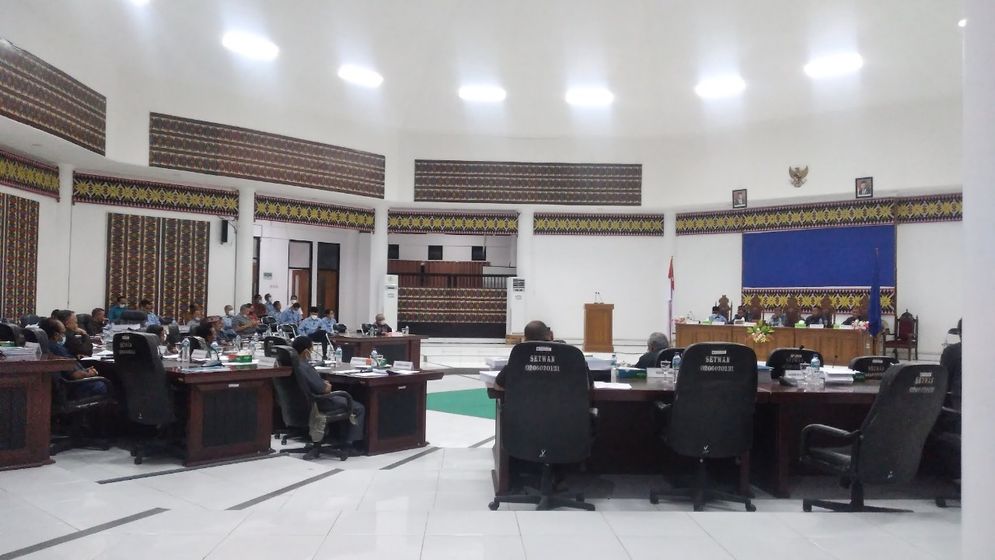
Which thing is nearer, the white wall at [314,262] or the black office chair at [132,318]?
the black office chair at [132,318]

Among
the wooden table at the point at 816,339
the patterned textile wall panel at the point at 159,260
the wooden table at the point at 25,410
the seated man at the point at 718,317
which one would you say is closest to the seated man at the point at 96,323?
the patterned textile wall panel at the point at 159,260

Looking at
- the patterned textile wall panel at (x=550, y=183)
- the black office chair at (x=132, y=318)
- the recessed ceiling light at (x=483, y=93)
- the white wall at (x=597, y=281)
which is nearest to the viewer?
the black office chair at (x=132, y=318)

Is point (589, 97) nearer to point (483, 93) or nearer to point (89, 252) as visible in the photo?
point (483, 93)

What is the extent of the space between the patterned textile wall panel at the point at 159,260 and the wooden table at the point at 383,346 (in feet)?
18.6

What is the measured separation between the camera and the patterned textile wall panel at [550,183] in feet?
53.3

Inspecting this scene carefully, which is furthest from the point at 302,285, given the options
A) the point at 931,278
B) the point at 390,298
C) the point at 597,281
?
the point at 931,278

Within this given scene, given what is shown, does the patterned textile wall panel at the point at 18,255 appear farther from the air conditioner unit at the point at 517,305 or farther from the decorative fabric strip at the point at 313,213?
the air conditioner unit at the point at 517,305

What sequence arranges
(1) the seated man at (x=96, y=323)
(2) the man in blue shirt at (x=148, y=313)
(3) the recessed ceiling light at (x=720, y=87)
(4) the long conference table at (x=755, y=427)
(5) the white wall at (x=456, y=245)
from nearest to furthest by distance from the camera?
1. (4) the long conference table at (x=755, y=427)
2. (1) the seated man at (x=96, y=323)
3. (2) the man in blue shirt at (x=148, y=313)
4. (3) the recessed ceiling light at (x=720, y=87)
5. (5) the white wall at (x=456, y=245)

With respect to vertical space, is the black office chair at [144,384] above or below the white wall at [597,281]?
below

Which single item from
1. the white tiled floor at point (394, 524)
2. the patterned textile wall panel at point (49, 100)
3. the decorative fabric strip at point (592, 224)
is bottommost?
the white tiled floor at point (394, 524)

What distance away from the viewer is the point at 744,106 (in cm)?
1378

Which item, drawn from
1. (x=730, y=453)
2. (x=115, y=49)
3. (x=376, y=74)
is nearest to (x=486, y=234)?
(x=376, y=74)

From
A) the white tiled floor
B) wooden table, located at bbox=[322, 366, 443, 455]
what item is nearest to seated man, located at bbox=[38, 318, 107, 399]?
the white tiled floor

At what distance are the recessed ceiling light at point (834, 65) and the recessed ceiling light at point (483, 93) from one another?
214 inches
